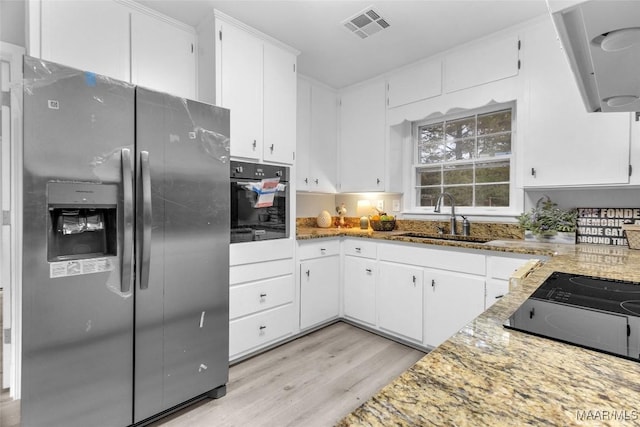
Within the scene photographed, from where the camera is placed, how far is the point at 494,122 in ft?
8.99

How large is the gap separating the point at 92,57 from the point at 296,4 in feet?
4.25

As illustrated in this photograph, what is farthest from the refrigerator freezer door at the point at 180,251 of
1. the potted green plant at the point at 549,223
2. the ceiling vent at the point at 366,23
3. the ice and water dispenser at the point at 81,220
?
the potted green plant at the point at 549,223

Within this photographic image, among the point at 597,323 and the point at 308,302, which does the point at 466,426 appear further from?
the point at 308,302

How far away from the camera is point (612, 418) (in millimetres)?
400

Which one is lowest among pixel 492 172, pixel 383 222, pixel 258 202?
pixel 383 222

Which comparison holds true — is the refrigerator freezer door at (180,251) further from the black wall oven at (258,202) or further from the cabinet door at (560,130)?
the cabinet door at (560,130)

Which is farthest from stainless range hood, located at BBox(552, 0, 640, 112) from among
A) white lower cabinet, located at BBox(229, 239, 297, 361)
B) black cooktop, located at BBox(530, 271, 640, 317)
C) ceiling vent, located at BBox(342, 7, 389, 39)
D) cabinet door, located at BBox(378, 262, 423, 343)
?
white lower cabinet, located at BBox(229, 239, 297, 361)

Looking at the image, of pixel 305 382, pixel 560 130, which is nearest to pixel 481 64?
pixel 560 130

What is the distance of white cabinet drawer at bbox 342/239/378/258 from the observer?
2.76 meters

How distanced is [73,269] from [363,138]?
2674 millimetres

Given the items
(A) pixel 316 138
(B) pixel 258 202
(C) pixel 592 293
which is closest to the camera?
(C) pixel 592 293

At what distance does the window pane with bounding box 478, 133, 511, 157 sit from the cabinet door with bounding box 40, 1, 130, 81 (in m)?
2.83

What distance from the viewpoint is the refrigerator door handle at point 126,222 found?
4.82 feet

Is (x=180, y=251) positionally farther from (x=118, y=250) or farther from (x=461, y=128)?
(x=461, y=128)
